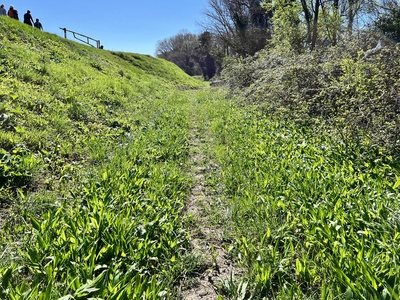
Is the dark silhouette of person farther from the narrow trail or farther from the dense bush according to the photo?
the narrow trail

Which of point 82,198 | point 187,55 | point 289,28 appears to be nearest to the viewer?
point 82,198

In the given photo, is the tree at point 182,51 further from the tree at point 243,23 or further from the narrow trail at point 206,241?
the narrow trail at point 206,241

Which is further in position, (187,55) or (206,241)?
(187,55)

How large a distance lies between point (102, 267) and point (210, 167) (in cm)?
338

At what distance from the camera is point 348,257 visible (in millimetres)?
2090

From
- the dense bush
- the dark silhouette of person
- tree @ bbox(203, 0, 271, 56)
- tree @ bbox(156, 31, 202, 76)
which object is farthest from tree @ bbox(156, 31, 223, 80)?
the dense bush

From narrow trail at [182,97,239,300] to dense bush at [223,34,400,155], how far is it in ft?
10.0

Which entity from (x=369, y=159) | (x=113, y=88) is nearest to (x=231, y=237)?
(x=369, y=159)

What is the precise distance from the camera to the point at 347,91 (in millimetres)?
6055

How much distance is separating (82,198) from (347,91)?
5.91 m

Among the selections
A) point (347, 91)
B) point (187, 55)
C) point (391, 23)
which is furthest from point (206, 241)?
point (187, 55)

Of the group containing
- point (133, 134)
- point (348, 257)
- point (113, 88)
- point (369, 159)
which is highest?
point (113, 88)

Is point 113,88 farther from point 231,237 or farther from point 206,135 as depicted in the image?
point 231,237

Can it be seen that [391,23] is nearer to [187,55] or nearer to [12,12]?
[12,12]
